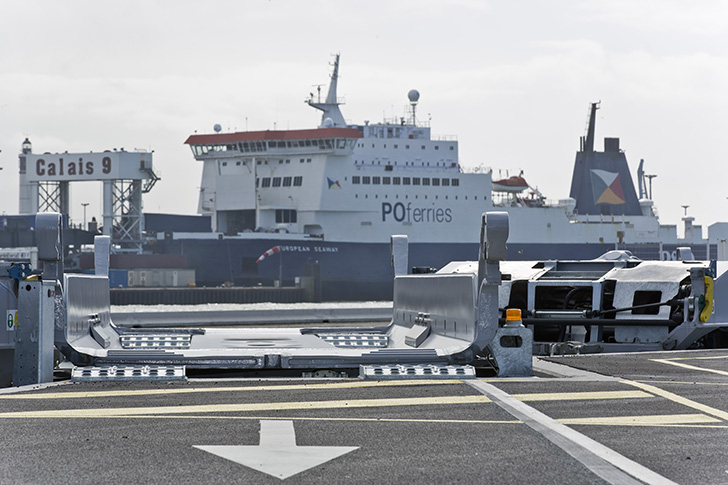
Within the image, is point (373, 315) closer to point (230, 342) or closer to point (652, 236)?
point (230, 342)

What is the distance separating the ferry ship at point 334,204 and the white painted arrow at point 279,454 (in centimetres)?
5212

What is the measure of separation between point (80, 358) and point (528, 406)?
16.3 feet

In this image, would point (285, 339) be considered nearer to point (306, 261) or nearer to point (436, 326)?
point (436, 326)

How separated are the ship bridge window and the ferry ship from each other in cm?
7

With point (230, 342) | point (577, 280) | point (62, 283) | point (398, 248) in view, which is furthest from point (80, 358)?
point (577, 280)

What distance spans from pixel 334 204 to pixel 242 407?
53154 millimetres

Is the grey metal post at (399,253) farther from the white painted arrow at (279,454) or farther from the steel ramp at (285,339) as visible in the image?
the white painted arrow at (279,454)

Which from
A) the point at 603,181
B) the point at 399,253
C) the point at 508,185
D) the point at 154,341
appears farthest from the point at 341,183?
the point at 154,341

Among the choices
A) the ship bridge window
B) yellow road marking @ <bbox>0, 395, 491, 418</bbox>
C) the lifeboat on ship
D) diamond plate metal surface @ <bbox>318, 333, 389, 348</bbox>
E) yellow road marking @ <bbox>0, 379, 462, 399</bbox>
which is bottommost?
diamond plate metal surface @ <bbox>318, 333, 389, 348</bbox>

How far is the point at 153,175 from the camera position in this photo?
58.5 meters

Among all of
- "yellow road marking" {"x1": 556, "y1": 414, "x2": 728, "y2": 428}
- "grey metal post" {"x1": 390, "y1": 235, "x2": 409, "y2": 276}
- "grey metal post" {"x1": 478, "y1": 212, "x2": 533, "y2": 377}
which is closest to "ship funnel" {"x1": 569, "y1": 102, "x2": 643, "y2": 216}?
"grey metal post" {"x1": 390, "y1": 235, "x2": 409, "y2": 276}

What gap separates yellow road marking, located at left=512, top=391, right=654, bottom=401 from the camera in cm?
774

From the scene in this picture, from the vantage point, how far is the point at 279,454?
543 cm

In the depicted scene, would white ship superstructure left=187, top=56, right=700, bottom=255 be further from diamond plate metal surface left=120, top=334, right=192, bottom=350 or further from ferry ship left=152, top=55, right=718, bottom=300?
diamond plate metal surface left=120, top=334, right=192, bottom=350
